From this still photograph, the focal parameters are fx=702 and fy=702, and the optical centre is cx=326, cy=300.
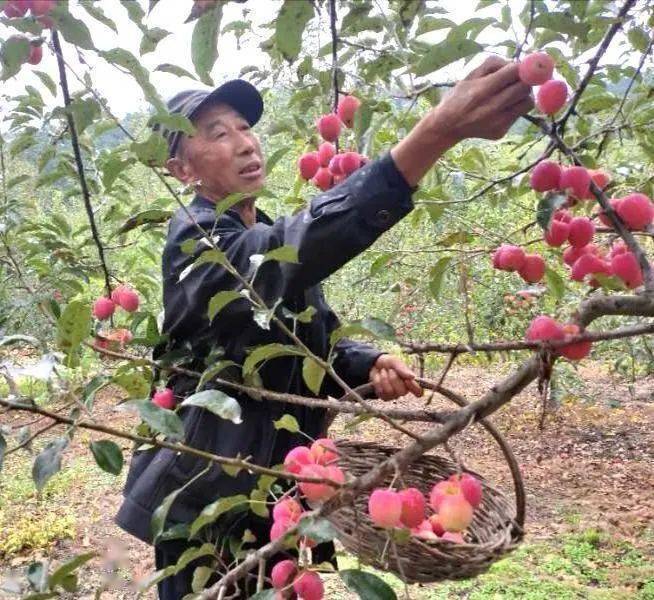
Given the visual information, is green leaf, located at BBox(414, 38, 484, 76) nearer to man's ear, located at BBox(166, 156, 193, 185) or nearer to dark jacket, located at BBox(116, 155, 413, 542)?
dark jacket, located at BBox(116, 155, 413, 542)

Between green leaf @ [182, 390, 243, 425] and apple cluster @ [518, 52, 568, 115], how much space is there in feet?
1.51

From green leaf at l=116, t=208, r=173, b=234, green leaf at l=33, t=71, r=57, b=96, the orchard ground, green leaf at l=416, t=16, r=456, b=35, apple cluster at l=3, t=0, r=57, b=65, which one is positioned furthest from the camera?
the orchard ground

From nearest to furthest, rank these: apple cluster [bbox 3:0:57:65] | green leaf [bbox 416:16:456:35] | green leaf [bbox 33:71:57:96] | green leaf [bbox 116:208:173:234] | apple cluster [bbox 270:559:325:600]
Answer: apple cluster [bbox 3:0:57:65] < apple cluster [bbox 270:559:325:600] < green leaf [bbox 416:16:456:35] < green leaf [bbox 116:208:173:234] < green leaf [bbox 33:71:57:96]

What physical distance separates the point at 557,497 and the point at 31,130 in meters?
3.33

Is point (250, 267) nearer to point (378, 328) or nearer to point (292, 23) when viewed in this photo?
point (378, 328)

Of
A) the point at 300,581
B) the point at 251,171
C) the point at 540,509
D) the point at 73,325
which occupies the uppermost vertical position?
the point at 251,171

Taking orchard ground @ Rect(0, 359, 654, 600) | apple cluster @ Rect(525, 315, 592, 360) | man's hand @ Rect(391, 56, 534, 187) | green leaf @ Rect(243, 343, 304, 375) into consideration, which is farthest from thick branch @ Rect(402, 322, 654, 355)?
orchard ground @ Rect(0, 359, 654, 600)

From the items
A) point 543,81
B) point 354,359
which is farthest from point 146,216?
point 543,81

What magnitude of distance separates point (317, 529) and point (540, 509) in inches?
129

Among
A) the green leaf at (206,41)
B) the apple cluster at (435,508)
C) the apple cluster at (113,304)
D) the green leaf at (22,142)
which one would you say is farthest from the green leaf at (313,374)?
the green leaf at (22,142)

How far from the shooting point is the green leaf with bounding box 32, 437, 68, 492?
0.66m

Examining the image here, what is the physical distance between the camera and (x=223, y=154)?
1311 millimetres

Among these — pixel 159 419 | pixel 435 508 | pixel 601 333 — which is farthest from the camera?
pixel 435 508

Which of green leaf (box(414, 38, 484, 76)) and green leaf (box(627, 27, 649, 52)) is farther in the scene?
green leaf (box(627, 27, 649, 52))
